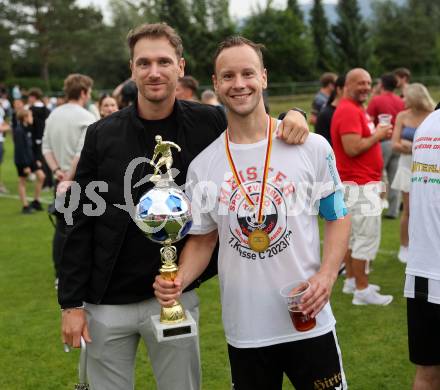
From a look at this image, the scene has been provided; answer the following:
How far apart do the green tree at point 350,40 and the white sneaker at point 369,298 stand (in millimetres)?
45879

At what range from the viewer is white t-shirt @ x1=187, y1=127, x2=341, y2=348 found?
2.64 m

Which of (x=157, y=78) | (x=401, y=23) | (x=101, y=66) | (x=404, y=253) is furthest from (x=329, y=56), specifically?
(x=157, y=78)

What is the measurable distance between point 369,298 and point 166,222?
3.87m

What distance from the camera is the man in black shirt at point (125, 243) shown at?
2836 millimetres

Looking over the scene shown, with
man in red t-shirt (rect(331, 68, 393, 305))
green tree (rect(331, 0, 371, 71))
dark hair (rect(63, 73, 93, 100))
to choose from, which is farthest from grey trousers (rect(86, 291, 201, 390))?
green tree (rect(331, 0, 371, 71))

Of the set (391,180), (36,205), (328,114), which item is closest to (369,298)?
(328,114)

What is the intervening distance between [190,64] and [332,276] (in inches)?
1708

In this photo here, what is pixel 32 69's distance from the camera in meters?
52.3

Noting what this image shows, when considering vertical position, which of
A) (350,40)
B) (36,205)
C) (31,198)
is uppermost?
(350,40)

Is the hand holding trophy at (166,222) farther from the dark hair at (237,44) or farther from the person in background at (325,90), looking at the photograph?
the person in background at (325,90)

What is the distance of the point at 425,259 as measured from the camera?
299 cm

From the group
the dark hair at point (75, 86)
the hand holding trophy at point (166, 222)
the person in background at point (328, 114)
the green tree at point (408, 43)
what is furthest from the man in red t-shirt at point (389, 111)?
the green tree at point (408, 43)

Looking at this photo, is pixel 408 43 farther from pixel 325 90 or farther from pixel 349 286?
pixel 349 286

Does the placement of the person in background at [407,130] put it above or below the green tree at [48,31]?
below
